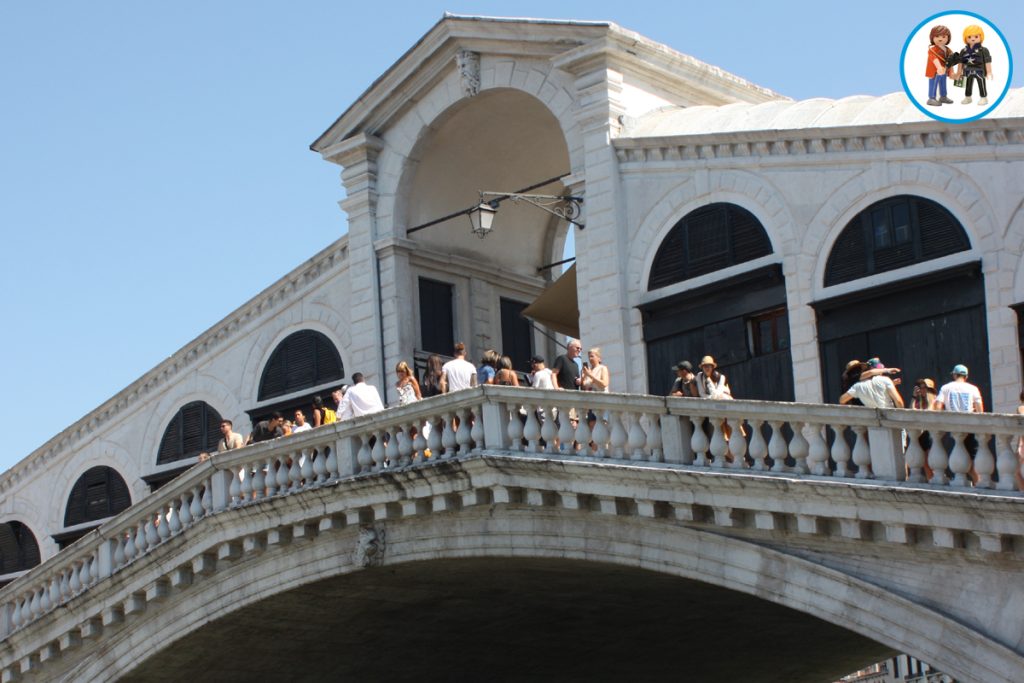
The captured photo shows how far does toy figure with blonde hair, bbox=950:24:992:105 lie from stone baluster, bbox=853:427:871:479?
5642 mm

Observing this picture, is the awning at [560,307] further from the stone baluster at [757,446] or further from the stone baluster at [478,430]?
the stone baluster at [757,446]

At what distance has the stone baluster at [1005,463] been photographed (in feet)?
61.2

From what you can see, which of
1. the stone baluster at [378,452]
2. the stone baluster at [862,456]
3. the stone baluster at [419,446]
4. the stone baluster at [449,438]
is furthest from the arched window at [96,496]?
the stone baluster at [862,456]

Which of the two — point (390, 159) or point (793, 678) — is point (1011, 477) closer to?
point (390, 159)

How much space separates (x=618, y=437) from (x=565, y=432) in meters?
0.76

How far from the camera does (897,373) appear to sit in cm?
2308

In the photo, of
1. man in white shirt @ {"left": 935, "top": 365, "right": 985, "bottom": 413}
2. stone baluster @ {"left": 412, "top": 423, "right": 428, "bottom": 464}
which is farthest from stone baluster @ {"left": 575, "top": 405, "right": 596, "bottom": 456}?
man in white shirt @ {"left": 935, "top": 365, "right": 985, "bottom": 413}

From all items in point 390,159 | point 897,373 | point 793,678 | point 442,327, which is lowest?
point 793,678

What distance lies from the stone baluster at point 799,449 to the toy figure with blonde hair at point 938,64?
18.4 feet

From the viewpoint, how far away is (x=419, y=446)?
24.0 m

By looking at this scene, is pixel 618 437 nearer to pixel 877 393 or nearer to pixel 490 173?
pixel 877 393

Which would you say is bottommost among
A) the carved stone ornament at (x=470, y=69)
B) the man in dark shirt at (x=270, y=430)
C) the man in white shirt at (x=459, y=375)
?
the man in dark shirt at (x=270, y=430)

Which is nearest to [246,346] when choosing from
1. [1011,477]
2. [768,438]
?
[768,438]

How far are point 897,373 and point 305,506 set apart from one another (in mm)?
7997
